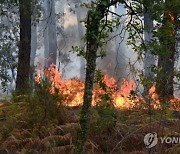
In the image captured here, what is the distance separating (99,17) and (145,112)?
150 inches

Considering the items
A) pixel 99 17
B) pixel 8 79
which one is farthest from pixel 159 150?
pixel 8 79

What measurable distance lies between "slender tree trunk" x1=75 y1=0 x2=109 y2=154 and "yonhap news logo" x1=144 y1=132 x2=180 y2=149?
1.17m

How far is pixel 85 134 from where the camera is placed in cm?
598

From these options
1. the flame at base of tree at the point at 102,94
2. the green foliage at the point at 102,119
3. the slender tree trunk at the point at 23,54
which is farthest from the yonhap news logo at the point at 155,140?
the slender tree trunk at the point at 23,54

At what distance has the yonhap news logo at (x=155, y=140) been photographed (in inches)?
254

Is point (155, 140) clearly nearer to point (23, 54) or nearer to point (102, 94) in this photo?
point (102, 94)

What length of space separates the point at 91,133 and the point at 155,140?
1511mm

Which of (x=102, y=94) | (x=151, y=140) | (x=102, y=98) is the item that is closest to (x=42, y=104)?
(x=102, y=94)

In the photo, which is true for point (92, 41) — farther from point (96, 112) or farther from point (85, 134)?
point (96, 112)

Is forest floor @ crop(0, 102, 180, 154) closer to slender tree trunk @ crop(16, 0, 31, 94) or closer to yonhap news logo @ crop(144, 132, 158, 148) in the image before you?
yonhap news logo @ crop(144, 132, 158, 148)

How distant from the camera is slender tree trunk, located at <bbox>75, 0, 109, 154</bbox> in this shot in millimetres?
5551

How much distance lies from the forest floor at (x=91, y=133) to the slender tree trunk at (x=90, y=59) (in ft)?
2.64

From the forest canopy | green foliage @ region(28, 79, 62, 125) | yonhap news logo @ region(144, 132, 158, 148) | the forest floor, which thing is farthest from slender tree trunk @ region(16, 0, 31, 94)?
yonhap news logo @ region(144, 132, 158, 148)

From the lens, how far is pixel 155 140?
6.50m
